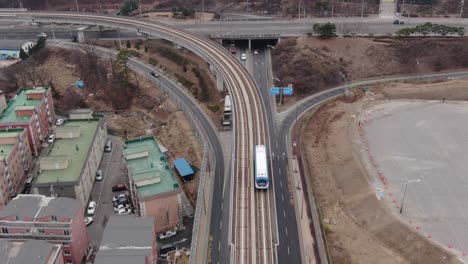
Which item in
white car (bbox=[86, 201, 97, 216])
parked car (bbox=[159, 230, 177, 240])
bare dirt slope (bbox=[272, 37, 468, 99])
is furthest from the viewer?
bare dirt slope (bbox=[272, 37, 468, 99])

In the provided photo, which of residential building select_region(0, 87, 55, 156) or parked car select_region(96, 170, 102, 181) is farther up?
residential building select_region(0, 87, 55, 156)

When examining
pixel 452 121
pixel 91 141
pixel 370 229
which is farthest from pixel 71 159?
pixel 452 121

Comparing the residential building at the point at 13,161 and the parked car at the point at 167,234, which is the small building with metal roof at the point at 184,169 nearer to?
the parked car at the point at 167,234

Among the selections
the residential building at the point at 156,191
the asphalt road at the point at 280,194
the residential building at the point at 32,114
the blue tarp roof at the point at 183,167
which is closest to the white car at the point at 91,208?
the residential building at the point at 156,191

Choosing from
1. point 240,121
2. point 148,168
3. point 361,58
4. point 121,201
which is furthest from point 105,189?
point 361,58

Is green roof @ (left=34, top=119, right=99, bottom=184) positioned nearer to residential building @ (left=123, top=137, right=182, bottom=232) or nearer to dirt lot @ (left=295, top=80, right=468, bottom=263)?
residential building @ (left=123, top=137, right=182, bottom=232)

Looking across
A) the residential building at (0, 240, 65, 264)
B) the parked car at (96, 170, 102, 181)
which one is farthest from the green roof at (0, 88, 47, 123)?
the residential building at (0, 240, 65, 264)
